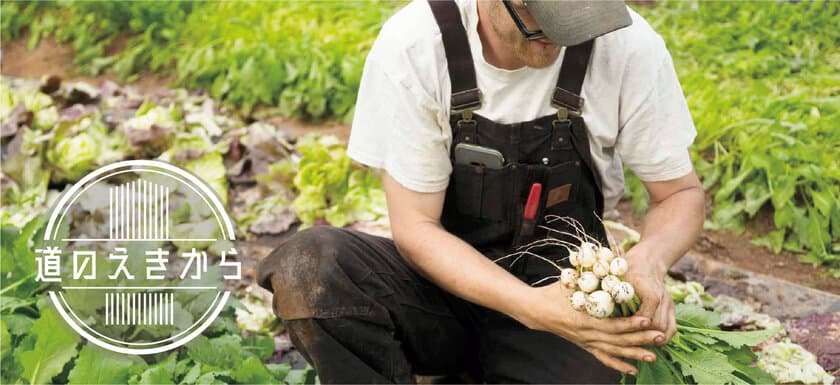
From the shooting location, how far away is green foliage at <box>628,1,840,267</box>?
3.48 m

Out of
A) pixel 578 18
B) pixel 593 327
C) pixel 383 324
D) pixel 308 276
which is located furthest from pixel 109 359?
pixel 578 18

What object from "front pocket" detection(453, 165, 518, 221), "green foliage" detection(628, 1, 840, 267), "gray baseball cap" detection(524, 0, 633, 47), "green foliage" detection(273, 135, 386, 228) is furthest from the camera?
"green foliage" detection(273, 135, 386, 228)

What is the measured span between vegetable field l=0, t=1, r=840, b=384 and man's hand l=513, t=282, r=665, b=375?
154 millimetres

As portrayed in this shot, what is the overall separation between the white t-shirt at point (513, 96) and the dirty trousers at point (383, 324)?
274 mm

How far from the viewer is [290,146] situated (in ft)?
14.8

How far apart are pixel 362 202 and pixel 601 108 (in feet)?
5.59

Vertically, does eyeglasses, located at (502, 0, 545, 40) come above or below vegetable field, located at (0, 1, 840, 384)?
above

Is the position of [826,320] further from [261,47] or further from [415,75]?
[261,47]

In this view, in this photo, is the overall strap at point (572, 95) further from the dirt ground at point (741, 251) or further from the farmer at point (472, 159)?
the dirt ground at point (741, 251)

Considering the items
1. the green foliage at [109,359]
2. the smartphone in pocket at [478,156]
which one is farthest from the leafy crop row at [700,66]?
the green foliage at [109,359]

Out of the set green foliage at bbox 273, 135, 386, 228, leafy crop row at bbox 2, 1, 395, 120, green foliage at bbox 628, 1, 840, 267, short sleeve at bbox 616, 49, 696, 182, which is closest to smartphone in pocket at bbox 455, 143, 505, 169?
short sleeve at bbox 616, 49, 696, 182

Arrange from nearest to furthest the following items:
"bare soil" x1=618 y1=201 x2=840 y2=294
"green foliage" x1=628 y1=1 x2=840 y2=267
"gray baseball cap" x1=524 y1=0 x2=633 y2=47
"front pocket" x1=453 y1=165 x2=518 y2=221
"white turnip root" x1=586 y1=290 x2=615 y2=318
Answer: "white turnip root" x1=586 y1=290 x2=615 y2=318, "gray baseball cap" x1=524 y1=0 x2=633 y2=47, "front pocket" x1=453 y1=165 x2=518 y2=221, "bare soil" x1=618 y1=201 x2=840 y2=294, "green foliage" x1=628 y1=1 x2=840 y2=267

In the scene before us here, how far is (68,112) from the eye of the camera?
488cm

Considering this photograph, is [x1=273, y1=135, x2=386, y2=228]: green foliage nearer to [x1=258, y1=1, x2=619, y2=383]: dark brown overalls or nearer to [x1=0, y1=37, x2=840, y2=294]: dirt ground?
[x1=0, y1=37, x2=840, y2=294]: dirt ground
